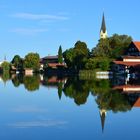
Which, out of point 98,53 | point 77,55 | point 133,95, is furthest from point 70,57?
point 133,95

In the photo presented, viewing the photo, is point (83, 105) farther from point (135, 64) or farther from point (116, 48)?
point (116, 48)

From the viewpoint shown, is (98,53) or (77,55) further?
(77,55)

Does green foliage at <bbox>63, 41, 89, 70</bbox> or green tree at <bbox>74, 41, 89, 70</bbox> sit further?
green foliage at <bbox>63, 41, 89, 70</bbox>

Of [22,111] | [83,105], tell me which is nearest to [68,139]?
[22,111]

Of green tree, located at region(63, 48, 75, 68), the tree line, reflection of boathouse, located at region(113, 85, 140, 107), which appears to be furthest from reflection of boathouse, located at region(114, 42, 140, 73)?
reflection of boathouse, located at region(113, 85, 140, 107)

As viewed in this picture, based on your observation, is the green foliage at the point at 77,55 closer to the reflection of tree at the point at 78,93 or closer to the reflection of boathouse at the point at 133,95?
the reflection of tree at the point at 78,93

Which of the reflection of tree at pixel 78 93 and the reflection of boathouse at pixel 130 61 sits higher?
the reflection of boathouse at pixel 130 61

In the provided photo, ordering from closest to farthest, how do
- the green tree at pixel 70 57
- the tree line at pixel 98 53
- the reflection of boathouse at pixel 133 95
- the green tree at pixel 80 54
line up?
the reflection of boathouse at pixel 133 95 < the tree line at pixel 98 53 < the green tree at pixel 80 54 < the green tree at pixel 70 57

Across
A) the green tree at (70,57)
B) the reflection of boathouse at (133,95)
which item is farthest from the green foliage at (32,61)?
the reflection of boathouse at (133,95)

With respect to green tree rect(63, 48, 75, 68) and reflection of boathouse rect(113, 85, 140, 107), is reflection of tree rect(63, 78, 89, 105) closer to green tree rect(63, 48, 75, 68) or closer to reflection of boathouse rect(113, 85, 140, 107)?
reflection of boathouse rect(113, 85, 140, 107)

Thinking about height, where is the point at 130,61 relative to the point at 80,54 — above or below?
below

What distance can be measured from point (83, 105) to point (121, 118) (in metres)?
4.54

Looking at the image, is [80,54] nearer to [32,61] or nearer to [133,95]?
[32,61]

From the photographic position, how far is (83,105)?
670 inches
